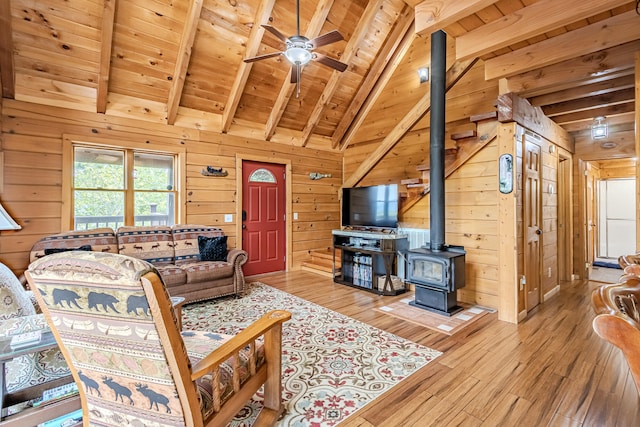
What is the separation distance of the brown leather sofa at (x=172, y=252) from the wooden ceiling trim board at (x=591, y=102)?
14.9ft

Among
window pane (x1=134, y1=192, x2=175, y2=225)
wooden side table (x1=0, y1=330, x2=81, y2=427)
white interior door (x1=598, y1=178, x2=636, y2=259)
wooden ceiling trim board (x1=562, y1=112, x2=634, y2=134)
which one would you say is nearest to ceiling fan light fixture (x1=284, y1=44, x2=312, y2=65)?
window pane (x1=134, y1=192, x2=175, y2=225)

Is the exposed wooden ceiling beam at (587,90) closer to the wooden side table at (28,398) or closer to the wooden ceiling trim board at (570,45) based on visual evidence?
the wooden ceiling trim board at (570,45)

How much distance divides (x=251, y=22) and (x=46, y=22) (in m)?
2.31

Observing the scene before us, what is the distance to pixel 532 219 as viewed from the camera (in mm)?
3611

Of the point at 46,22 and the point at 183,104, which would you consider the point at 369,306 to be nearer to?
the point at 183,104

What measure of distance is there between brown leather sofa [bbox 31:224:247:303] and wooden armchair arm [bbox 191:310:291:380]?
236 cm

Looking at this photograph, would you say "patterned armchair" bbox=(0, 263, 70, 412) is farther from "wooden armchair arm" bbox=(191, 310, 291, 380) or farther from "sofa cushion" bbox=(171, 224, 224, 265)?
"sofa cushion" bbox=(171, 224, 224, 265)

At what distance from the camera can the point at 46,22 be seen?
131 inches

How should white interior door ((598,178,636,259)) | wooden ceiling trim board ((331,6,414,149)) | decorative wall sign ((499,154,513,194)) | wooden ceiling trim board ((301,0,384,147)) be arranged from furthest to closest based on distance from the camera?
white interior door ((598,178,636,259)) → wooden ceiling trim board ((331,6,414,149)) → wooden ceiling trim board ((301,0,384,147)) → decorative wall sign ((499,154,513,194))

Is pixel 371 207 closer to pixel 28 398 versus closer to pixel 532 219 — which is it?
pixel 532 219

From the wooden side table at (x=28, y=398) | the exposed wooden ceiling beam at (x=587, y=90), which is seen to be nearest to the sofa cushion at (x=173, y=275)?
the wooden side table at (x=28, y=398)

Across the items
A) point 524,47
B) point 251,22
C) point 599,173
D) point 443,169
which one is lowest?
point 443,169

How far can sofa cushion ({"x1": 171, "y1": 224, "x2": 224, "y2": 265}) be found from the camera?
428cm

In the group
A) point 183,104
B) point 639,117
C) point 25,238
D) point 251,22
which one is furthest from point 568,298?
point 25,238
